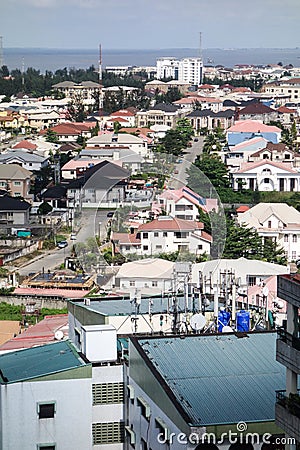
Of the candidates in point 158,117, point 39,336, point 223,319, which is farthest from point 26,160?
point 223,319

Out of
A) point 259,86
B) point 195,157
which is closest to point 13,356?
point 195,157

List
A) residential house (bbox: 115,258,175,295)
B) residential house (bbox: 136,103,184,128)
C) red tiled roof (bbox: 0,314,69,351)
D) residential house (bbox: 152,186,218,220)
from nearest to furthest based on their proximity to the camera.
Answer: red tiled roof (bbox: 0,314,69,351)
residential house (bbox: 115,258,175,295)
residential house (bbox: 152,186,218,220)
residential house (bbox: 136,103,184,128)

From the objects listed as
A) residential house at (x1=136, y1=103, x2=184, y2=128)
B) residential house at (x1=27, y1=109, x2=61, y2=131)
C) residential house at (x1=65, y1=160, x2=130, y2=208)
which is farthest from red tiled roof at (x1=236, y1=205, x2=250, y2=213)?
residential house at (x1=27, y1=109, x2=61, y2=131)

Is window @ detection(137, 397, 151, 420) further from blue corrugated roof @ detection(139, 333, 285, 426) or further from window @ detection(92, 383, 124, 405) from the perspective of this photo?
A: window @ detection(92, 383, 124, 405)

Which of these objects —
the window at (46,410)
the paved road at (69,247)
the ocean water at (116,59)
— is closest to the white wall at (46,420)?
the window at (46,410)

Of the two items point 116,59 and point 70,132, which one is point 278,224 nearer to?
point 70,132

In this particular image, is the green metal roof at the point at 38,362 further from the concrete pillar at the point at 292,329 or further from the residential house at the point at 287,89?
the residential house at the point at 287,89
